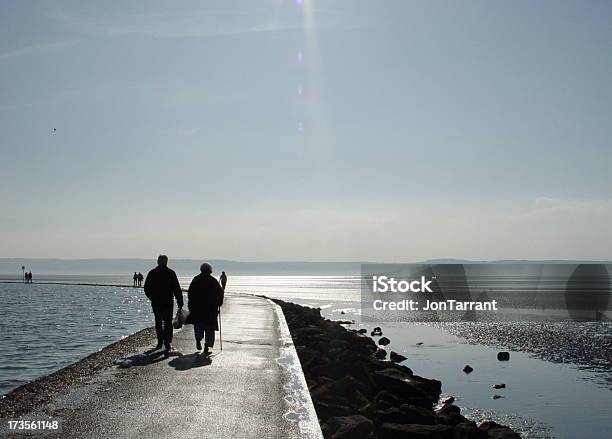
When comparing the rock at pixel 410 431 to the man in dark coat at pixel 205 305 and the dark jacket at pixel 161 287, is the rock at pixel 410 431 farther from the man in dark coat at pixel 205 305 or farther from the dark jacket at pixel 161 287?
the dark jacket at pixel 161 287

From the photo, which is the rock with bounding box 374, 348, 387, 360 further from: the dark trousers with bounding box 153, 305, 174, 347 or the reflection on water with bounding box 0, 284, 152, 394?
the dark trousers with bounding box 153, 305, 174, 347

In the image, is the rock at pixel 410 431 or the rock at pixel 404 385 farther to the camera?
the rock at pixel 404 385

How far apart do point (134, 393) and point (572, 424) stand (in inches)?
411

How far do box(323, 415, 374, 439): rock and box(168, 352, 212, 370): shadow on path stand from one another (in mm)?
2924

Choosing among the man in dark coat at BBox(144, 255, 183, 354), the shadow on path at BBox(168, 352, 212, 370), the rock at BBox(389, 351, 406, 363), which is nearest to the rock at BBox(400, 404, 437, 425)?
the shadow on path at BBox(168, 352, 212, 370)

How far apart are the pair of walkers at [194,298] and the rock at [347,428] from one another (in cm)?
418

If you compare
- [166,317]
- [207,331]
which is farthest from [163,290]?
[207,331]

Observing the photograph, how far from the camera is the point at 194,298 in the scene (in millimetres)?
12469

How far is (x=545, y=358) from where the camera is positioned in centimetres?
2420

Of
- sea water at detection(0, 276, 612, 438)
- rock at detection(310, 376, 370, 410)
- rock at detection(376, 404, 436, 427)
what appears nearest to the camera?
rock at detection(376, 404, 436, 427)

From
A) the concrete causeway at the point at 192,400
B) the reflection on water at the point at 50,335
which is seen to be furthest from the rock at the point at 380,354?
the concrete causeway at the point at 192,400

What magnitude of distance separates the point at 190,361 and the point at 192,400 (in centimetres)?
333

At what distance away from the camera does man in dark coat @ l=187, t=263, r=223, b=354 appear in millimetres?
12312

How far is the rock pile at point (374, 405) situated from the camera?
9.11 meters
